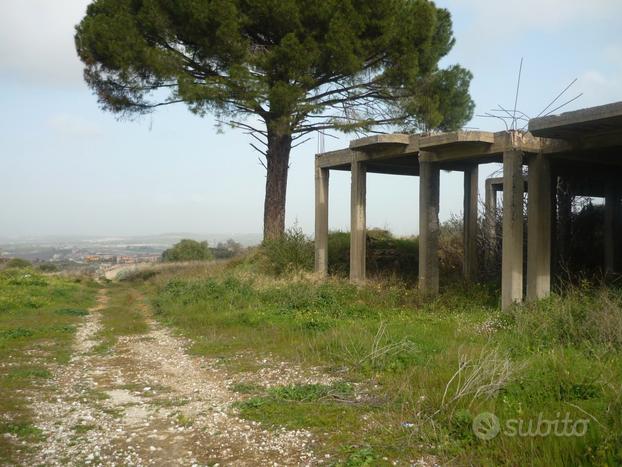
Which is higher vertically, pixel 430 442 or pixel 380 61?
pixel 380 61

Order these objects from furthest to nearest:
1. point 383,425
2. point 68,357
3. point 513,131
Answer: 1. point 513,131
2. point 68,357
3. point 383,425

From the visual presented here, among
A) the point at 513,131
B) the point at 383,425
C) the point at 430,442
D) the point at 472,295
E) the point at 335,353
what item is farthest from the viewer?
the point at 472,295

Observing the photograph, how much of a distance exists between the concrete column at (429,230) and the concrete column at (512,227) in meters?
2.09

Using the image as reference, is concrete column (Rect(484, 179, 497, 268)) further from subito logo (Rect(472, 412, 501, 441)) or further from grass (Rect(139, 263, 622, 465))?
subito logo (Rect(472, 412, 501, 441))

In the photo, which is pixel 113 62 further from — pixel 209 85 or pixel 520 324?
pixel 520 324

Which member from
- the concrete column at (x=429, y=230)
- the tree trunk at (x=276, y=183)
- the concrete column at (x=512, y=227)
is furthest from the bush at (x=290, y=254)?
the concrete column at (x=512, y=227)

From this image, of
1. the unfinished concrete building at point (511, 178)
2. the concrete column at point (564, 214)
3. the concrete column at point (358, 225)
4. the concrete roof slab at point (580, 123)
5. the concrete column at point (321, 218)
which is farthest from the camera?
the concrete column at point (321, 218)

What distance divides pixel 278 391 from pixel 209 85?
12.6 meters

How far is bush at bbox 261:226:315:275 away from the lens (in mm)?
15180

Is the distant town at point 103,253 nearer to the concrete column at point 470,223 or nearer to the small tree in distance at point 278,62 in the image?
the small tree in distance at point 278,62

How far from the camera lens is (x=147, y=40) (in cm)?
1736

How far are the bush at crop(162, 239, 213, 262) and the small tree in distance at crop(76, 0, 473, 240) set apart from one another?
51.8 feet

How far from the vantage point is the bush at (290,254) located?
598 inches

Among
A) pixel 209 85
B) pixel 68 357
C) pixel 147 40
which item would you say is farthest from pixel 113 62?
pixel 68 357
